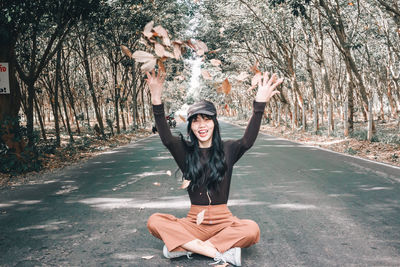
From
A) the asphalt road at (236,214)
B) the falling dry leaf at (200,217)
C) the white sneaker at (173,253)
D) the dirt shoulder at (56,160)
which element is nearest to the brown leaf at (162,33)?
the falling dry leaf at (200,217)

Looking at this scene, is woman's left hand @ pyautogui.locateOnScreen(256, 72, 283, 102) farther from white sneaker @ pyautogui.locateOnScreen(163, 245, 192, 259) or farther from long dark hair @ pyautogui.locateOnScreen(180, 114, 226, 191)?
white sneaker @ pyautogui.locateOnScreen(163, 245, 192, 259)

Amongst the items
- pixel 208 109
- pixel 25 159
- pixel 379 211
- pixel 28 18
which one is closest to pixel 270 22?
pixel 28 18

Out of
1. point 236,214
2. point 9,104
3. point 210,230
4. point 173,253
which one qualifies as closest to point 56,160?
point 9,104

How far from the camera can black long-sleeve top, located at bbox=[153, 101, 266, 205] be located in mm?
3867

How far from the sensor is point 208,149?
3984mm

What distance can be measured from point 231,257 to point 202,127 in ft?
4.13

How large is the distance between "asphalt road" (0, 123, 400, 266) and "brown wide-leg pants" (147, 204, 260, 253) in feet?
0.72

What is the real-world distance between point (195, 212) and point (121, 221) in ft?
5.77

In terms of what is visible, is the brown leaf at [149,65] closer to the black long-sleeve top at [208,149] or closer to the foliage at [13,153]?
the black long-sleeve top at [208,149]

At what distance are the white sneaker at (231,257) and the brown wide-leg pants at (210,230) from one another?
4cm

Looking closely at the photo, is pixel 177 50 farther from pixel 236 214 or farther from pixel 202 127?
pixel 236 214

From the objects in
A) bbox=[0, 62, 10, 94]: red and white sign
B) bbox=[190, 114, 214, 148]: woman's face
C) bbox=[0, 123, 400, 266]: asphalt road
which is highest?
bbox=[0, 62, 10, 94]: red and white sign

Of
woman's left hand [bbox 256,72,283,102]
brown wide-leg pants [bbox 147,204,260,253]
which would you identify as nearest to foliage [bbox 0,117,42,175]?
brown wide-leg pants [bbox 147,204,260,253]

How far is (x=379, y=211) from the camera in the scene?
557cm
